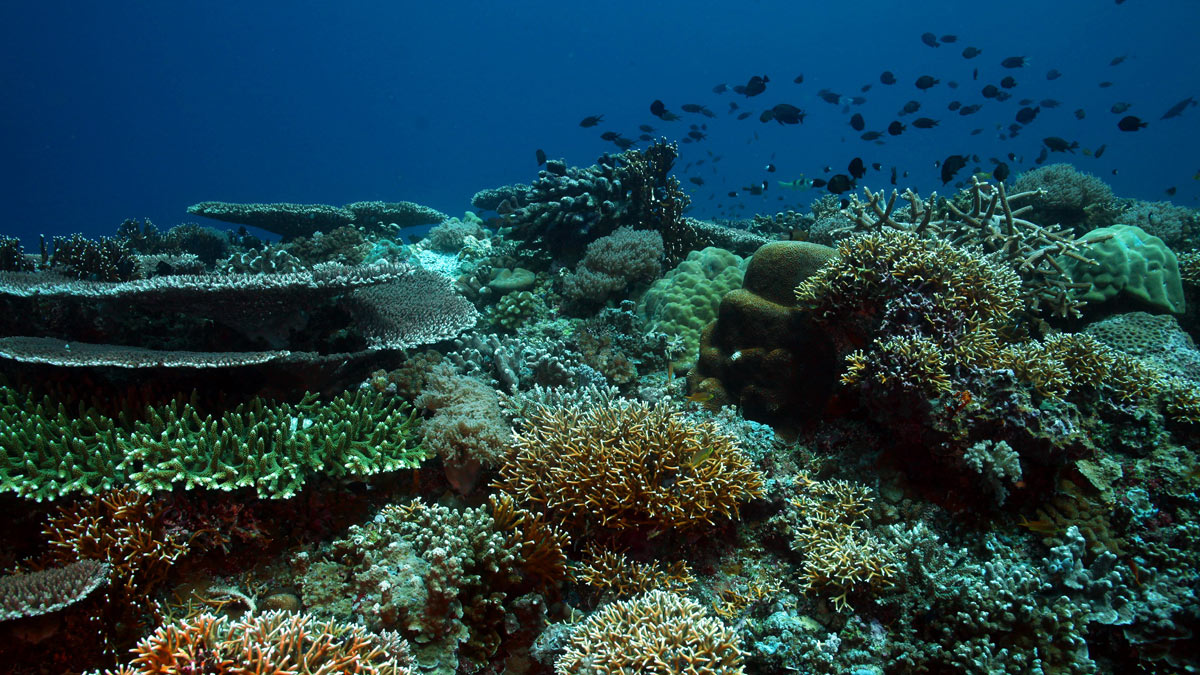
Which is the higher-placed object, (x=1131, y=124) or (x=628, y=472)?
(x=1131, y=124)

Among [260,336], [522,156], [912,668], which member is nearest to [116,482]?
[260,336]

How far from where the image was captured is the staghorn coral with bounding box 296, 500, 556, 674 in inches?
114

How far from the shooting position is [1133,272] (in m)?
5.78

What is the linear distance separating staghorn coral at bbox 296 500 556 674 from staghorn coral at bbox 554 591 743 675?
0.53 meters

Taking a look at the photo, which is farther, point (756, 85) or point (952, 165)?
point (756, 85)

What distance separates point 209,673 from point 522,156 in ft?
464

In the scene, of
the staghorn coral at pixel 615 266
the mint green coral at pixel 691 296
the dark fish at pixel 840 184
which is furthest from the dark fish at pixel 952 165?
the staghorn coral at pixel 615 266

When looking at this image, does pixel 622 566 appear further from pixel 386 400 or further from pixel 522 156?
pixel 522 156

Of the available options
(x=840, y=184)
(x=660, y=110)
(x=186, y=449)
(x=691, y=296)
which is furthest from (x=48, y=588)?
(x=660, y=110)

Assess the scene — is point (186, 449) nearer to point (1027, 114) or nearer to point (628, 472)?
point (628, 472)

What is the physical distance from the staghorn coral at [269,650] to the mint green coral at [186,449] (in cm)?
93

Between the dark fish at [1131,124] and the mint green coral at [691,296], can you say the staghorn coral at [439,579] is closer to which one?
the mint green coral at [691,296]

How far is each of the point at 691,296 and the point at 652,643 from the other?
505cm

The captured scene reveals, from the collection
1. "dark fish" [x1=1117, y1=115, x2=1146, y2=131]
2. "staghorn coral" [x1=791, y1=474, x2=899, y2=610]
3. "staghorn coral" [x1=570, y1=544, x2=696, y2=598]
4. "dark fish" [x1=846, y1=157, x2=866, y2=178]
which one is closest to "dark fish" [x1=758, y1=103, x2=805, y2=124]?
"dark fish" [x1=846, y1=157, x2=866, y2=178]
